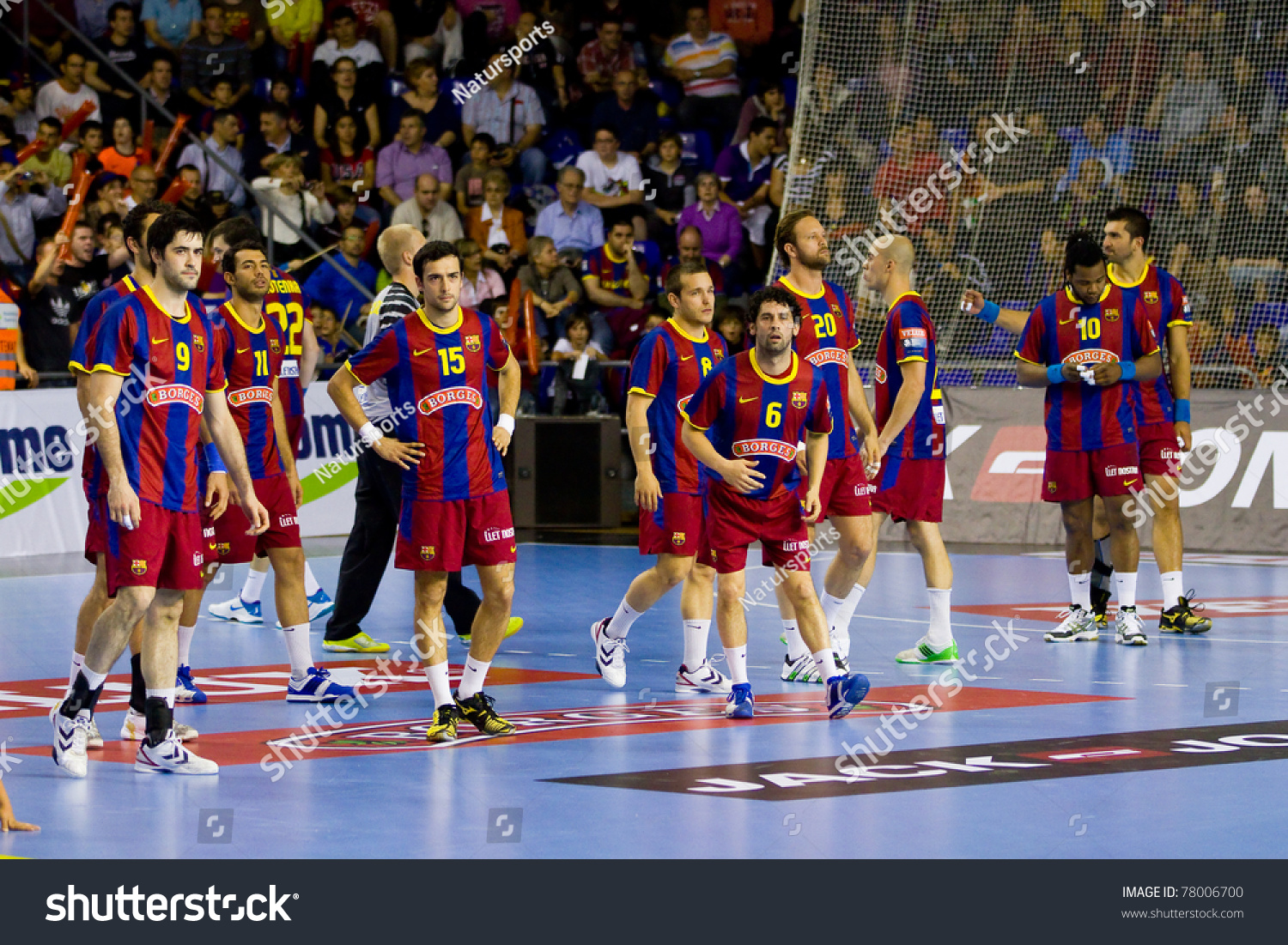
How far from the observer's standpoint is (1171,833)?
222 inches

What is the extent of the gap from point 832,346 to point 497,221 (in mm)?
11221

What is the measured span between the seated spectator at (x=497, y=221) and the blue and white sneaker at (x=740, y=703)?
12.1 meters

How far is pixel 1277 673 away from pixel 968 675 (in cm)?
165

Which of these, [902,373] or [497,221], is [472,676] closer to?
[902,373]

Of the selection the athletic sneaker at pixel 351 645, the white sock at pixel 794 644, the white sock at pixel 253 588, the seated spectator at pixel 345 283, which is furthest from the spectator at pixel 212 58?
the white sock at pixel 794 644

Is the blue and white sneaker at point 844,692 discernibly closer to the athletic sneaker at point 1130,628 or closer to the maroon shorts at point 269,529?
the maroon shorts at point 269,529

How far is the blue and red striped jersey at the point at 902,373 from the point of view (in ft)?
31.2

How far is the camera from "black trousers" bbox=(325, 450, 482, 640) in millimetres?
9977

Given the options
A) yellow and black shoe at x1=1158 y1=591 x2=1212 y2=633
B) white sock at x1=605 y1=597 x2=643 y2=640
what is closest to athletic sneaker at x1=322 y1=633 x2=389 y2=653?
white sock at x1=605 y1=597 x2=643 y2=640

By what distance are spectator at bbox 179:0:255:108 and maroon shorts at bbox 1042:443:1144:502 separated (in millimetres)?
13658

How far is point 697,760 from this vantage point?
22.7 feet

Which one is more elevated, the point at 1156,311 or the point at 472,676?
the point at 1156,311

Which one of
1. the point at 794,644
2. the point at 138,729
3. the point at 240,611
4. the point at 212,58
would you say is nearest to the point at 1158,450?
the point at 794,644
